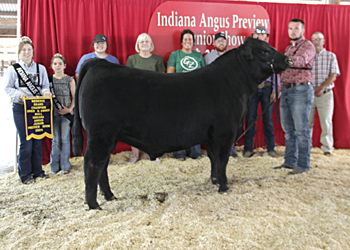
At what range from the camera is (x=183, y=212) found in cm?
207

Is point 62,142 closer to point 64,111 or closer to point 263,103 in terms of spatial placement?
point 64,111

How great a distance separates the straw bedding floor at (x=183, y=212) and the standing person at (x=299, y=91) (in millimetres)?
399

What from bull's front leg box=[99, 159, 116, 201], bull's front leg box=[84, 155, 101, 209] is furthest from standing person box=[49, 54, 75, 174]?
bull's front leg box=[84, 155, 101, 209]

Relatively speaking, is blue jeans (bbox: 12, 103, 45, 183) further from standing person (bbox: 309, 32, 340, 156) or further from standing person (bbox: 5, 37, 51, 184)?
standing person (bbox: 309, 32, 340, 156)

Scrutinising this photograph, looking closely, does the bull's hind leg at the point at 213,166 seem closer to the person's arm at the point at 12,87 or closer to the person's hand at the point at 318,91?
the person's arm at the point at 12,87

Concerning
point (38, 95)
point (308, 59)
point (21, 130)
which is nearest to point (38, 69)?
point (38, 95)

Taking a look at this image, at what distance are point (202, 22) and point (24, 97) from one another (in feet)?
10.4

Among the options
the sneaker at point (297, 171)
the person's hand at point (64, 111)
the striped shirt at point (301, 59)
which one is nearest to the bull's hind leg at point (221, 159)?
the sneaker at point (297, 171)

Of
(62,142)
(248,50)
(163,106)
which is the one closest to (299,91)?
(248,50)

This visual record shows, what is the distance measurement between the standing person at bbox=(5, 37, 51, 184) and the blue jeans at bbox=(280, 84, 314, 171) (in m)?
3.24

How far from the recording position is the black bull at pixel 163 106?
2082 millimetres

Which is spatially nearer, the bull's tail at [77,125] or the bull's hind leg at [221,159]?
the bull's tail at [77,125]

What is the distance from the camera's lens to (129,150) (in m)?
4.44

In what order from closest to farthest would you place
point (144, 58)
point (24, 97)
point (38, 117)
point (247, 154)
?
point (24, 97) < point (38, 117) < point (144, 58) < point (247, 154)
